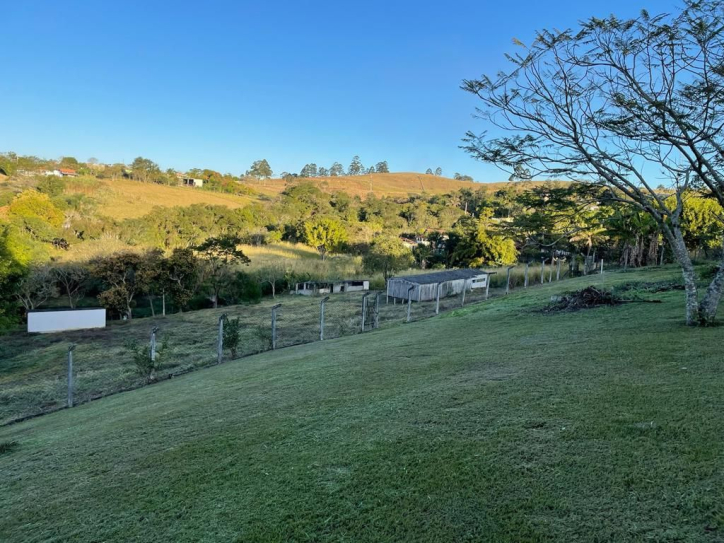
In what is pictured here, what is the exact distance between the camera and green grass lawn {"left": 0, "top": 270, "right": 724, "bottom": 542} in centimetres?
295

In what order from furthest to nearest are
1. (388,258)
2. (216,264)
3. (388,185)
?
(388,185) < (388,258) < (216,264)

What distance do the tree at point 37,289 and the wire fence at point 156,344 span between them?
502 cm

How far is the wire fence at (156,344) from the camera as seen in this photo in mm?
12695

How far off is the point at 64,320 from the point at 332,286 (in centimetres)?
2070

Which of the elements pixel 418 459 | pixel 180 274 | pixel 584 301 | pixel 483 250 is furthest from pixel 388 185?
pixel 418 459

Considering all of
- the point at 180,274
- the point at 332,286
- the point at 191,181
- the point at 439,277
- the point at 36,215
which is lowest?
the point at 332,286

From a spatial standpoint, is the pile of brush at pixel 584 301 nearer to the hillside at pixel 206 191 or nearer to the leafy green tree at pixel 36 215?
the leafy green tree at pixel 36 215

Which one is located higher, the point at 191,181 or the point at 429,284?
the point at 191,181

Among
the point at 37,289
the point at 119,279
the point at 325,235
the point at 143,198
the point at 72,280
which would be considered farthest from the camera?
the point at 143,198

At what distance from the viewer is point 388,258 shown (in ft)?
136

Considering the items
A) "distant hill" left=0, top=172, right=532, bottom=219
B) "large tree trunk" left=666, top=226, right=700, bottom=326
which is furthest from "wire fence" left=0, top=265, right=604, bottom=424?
"distant hill" left=0, top=172, right=532, bottom=219

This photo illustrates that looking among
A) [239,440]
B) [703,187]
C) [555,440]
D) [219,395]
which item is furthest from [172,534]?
[703,187]

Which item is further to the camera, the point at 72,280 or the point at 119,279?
the point at 72,280

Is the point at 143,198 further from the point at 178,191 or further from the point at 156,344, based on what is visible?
the point at 156,344
